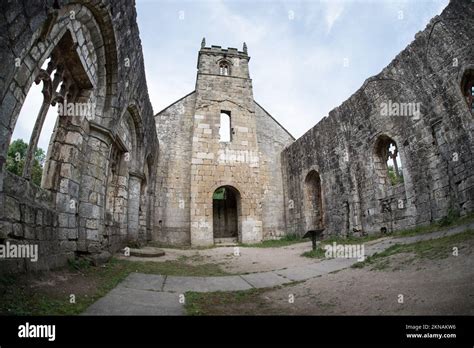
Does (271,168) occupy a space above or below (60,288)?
above

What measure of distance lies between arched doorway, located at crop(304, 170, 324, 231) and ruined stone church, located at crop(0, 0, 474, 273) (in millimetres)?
54

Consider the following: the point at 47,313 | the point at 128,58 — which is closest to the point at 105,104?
the point at 128,58

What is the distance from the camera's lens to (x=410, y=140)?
24.0ft

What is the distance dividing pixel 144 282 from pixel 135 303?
1187mm

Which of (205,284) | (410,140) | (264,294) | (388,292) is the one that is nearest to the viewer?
(388,292)

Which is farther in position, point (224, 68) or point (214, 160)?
point (224, 68)

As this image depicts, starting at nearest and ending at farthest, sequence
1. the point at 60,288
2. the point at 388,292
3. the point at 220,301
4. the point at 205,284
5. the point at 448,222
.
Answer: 1. the point at 388,292
2. the point at 60,288
3. the point at 220,301
4. the point at 205,284
5. the point at 448,222

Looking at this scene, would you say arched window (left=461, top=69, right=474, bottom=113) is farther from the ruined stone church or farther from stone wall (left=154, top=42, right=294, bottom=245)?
stone wall (left=154, top=42, right=294, bottom=245)
